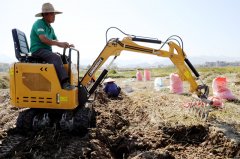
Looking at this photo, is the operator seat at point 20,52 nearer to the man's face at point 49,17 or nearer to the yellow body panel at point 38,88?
the yellow body panel at point 38,88

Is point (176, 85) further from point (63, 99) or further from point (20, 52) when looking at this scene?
point (20, 52)

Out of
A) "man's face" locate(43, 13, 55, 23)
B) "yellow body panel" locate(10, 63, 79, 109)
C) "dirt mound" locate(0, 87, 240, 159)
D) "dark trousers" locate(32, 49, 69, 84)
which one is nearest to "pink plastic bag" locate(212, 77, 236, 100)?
"dirt mound" locate(0, 87, 240, 159)

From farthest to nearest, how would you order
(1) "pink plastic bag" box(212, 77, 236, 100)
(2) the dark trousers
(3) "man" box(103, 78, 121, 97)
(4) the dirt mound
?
1. (3) "man" box(103, 78, 121, 97)
2. (1) "pink plastic bag" box(212, 77, 236, 100)
3. (2) the dark trousers
4. (4) the dirt mound

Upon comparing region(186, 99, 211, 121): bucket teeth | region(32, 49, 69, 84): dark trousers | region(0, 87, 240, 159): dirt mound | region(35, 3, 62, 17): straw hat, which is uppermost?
region(35, 3, 62, 17): straw hat

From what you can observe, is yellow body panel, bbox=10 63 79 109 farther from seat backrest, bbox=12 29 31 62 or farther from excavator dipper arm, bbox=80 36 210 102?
excavator dipper arm, bbox=80 36 210 102

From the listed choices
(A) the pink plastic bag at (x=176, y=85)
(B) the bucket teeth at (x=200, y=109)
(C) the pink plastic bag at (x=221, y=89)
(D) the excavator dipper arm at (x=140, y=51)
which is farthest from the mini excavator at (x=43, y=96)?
(A) the pink plastic bag at (x=176, y=85)

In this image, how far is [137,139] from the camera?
7.75 metres

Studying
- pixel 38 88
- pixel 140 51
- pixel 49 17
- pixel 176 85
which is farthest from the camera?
pixel 176 85

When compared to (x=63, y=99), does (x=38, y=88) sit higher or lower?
higher

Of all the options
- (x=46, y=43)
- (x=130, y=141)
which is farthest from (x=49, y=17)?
(x=130, y=141)

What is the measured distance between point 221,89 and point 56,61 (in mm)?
7359

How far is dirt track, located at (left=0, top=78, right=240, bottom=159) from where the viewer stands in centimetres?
671

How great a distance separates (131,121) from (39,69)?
318 centimetres

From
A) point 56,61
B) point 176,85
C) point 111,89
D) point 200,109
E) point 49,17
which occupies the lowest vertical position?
point 200,109
